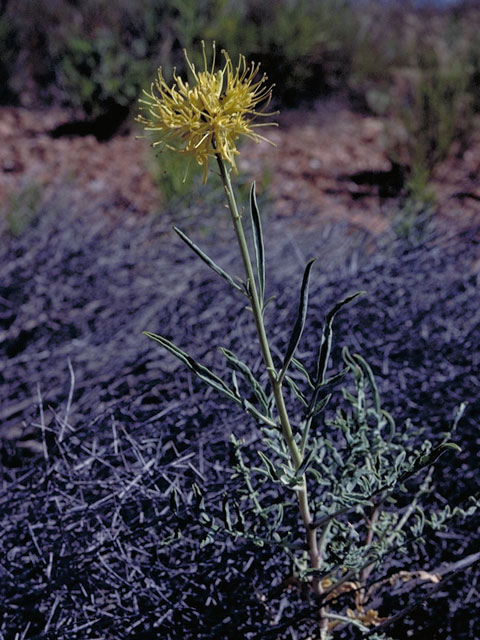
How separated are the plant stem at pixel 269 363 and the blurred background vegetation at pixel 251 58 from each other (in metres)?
3.07

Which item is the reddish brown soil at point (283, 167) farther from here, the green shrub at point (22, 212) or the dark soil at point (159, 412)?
the dark soil at point (159, 412)

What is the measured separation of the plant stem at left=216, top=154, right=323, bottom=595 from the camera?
725 mm

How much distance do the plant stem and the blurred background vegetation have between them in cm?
307

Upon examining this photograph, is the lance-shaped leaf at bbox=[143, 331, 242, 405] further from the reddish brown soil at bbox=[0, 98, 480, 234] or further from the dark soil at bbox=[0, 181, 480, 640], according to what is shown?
the reddish brown soil at bbox=[0, 98, 480, 234]

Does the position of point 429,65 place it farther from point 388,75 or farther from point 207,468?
point 207,468

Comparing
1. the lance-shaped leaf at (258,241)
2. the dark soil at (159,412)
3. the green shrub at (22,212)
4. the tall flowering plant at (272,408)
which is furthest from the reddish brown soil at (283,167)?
the lance-shaped leaf at (258,241)

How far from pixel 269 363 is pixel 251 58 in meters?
5.03

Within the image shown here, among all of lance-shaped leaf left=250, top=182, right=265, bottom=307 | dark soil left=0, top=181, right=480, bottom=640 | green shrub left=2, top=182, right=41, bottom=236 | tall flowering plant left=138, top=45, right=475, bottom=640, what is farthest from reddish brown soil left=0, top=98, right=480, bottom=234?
lance-shaped leaf left=250, top=182, right=265, bottom=307

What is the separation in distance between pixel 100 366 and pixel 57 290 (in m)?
0.50

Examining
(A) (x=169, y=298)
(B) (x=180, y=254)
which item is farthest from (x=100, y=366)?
(B) (x=180, y=254)

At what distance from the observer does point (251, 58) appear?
5.30 m

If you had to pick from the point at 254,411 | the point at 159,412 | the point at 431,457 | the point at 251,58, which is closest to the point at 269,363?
the point at 254,411

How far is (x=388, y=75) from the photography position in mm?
6102

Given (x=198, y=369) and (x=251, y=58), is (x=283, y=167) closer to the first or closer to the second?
(x=251, y=58)
